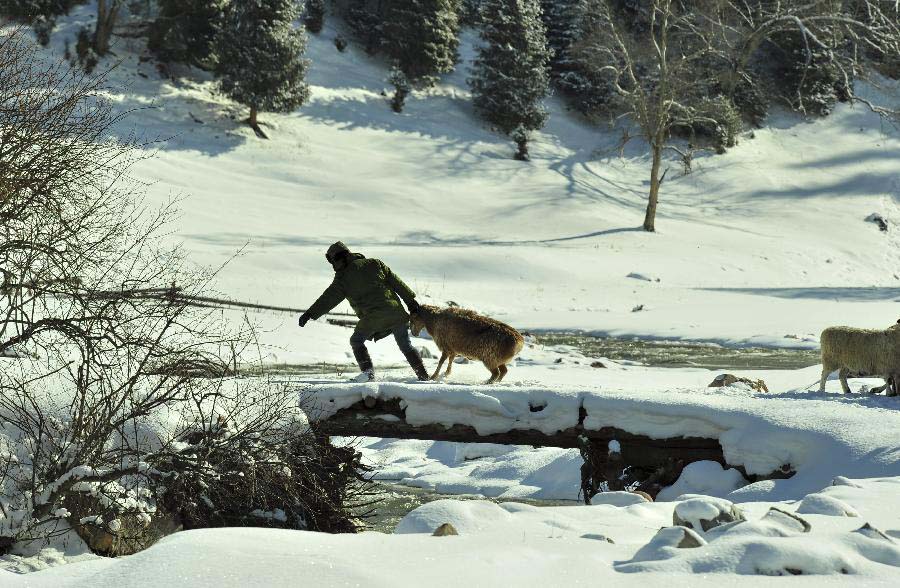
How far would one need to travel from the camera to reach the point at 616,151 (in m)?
48.4

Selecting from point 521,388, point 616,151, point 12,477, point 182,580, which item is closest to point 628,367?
point 521,388

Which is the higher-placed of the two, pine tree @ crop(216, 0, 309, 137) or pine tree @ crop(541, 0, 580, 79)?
pine tree @ crop(541, 0, 580, 79)

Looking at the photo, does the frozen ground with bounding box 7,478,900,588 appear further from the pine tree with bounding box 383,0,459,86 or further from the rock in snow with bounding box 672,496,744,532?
the pine tree with bounding box 383,0,459,86

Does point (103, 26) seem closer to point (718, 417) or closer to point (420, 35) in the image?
point (420, 35)

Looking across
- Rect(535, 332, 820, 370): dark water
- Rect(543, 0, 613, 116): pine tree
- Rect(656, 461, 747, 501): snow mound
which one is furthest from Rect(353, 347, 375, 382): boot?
Rect(543, 0, 613, 116): pine tree

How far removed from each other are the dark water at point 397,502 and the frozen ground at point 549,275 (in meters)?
0.40

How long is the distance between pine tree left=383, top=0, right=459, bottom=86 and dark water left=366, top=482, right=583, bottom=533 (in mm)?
38751

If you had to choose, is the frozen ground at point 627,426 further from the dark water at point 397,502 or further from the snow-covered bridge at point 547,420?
the dark water at point 397,502

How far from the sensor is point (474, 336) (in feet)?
36.6

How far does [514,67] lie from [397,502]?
38037 millimetres

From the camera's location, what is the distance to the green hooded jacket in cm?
1095

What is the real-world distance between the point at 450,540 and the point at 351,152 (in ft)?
127

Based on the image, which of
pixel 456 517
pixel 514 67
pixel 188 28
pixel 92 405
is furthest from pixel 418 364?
pixel 514 67

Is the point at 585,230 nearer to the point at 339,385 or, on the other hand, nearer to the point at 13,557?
the point at 339,385
